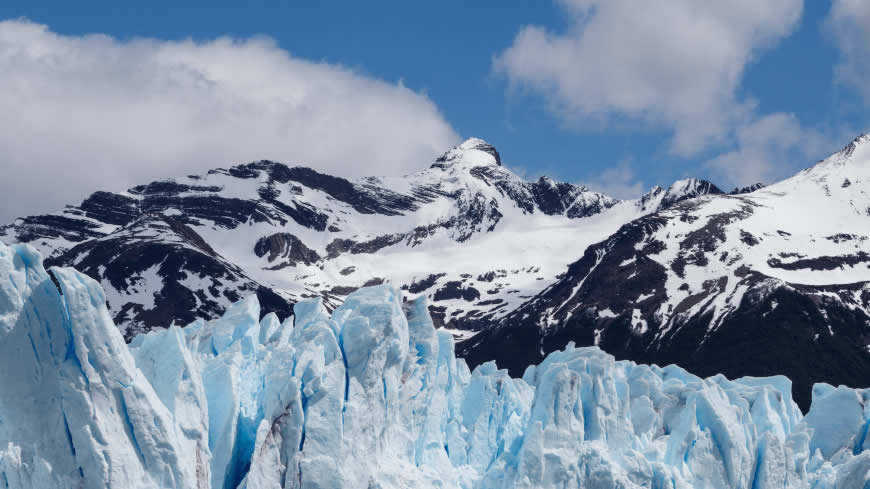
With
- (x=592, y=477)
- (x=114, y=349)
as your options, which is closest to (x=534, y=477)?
(x=592, y=477)

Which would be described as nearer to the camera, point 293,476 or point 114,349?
point 114,349

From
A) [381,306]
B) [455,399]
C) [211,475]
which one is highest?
[381,306]

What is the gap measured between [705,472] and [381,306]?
19.7 meters

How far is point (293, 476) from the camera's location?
30.1 m

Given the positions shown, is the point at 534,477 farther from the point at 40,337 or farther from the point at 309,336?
the point at 40,337

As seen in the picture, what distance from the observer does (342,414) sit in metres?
32.2

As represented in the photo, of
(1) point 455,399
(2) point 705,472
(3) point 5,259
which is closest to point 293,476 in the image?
(3) point 5,259

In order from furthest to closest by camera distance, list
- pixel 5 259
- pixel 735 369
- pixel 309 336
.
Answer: pixel 735 369
pixel 309 336
pixel 5 259

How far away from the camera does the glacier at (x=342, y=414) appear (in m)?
25.6

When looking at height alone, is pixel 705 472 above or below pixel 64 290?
below

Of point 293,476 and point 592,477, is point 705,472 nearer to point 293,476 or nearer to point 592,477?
point 592,477

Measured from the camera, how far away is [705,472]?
44.3 metres

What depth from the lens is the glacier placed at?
83.9ft

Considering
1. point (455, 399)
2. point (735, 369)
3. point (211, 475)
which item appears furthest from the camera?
point (735, 369)
